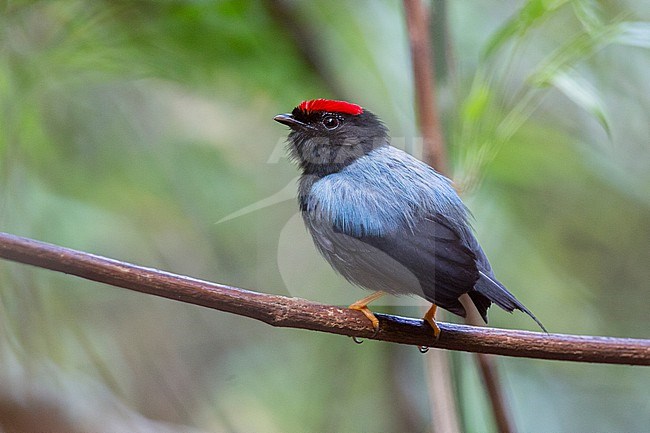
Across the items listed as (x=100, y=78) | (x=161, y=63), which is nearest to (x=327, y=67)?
(x=161, y=63)

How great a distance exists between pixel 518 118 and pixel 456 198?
47 cm

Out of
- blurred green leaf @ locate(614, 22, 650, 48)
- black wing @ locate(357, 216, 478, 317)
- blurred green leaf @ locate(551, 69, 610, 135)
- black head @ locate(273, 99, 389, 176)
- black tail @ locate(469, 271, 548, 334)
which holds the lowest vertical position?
black tail @ locate(469, 271, 548, 334)

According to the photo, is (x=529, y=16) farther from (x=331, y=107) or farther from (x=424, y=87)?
(x=331, y=107)

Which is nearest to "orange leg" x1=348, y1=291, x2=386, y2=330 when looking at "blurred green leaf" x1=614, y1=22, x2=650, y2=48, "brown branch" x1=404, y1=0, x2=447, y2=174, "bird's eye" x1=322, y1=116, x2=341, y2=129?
"bird's eye" x1=322, y1=116, x2=341, y2=129

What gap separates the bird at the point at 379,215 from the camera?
95 cm

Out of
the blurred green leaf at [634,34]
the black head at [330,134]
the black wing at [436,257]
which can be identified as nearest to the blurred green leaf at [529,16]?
the blurred green leaf at [634,34]

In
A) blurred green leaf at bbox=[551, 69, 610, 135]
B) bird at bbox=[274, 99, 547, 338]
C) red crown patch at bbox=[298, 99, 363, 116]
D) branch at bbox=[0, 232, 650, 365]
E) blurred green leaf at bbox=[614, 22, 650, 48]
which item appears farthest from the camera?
blurred green leaf at bbox=[614, 22, 650, 48]

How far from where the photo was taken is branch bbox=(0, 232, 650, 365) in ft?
2.72

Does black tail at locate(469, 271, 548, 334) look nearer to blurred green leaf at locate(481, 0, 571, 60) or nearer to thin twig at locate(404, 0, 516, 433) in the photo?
thin twig at locate(404, 0, 516, 433)

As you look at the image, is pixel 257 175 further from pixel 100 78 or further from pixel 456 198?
pixel 456 198

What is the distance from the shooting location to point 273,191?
1298mm

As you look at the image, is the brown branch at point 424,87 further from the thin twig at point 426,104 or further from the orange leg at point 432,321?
the orange leg at point 432,321

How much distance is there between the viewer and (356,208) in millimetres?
1012

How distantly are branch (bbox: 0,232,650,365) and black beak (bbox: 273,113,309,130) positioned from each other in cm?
27
